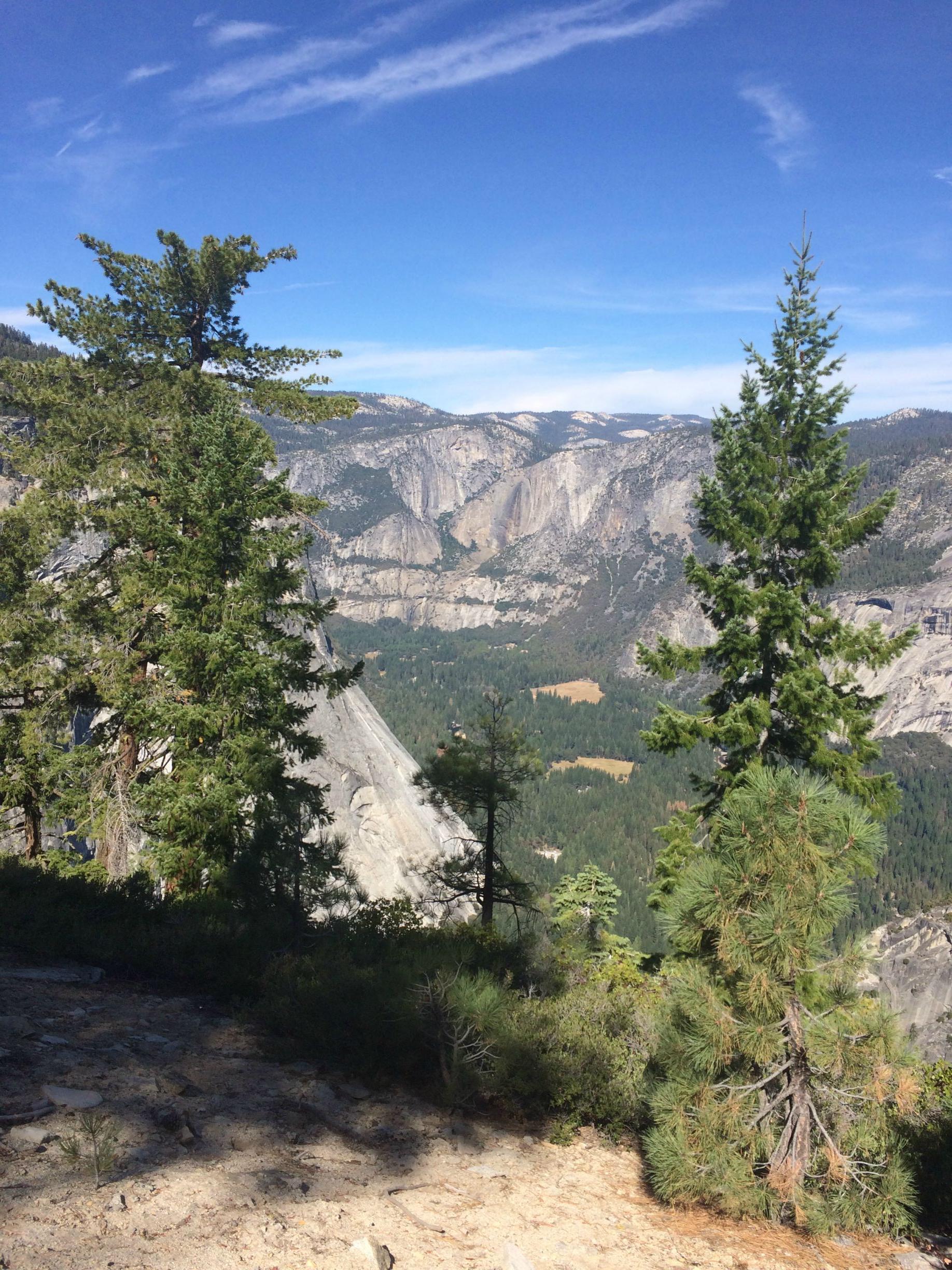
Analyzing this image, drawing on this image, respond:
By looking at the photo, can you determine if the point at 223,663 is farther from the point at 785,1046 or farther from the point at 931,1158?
the point at 931,1158

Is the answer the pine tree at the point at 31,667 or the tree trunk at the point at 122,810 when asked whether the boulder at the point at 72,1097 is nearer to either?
the tree trunk at the point at 122,810

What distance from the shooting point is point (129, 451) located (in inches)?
589

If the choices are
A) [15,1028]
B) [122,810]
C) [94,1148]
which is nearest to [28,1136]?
[94,1148]

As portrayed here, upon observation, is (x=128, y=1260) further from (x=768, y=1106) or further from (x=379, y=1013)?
(x=768, y=1106)

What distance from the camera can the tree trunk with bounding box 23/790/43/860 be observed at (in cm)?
1503

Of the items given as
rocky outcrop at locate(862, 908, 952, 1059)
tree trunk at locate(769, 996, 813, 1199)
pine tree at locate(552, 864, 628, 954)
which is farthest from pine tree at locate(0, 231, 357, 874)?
rocky outcrop at locate(862, 908, 952, 1059)

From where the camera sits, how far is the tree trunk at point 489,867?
56.8ft

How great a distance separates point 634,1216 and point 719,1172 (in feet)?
2.41

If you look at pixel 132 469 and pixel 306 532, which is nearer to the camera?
pixel 132 469

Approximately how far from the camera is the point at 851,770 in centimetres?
1365

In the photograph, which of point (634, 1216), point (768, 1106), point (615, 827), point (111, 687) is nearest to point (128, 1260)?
point (634, 1216)

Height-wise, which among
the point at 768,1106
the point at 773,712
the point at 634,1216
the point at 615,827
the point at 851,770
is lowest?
the point at 615,827

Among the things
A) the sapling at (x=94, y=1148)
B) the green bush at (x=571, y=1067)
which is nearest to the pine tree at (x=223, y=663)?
the green bush at (x=571, y=1067)

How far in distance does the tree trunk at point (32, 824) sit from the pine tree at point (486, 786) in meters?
7.58
